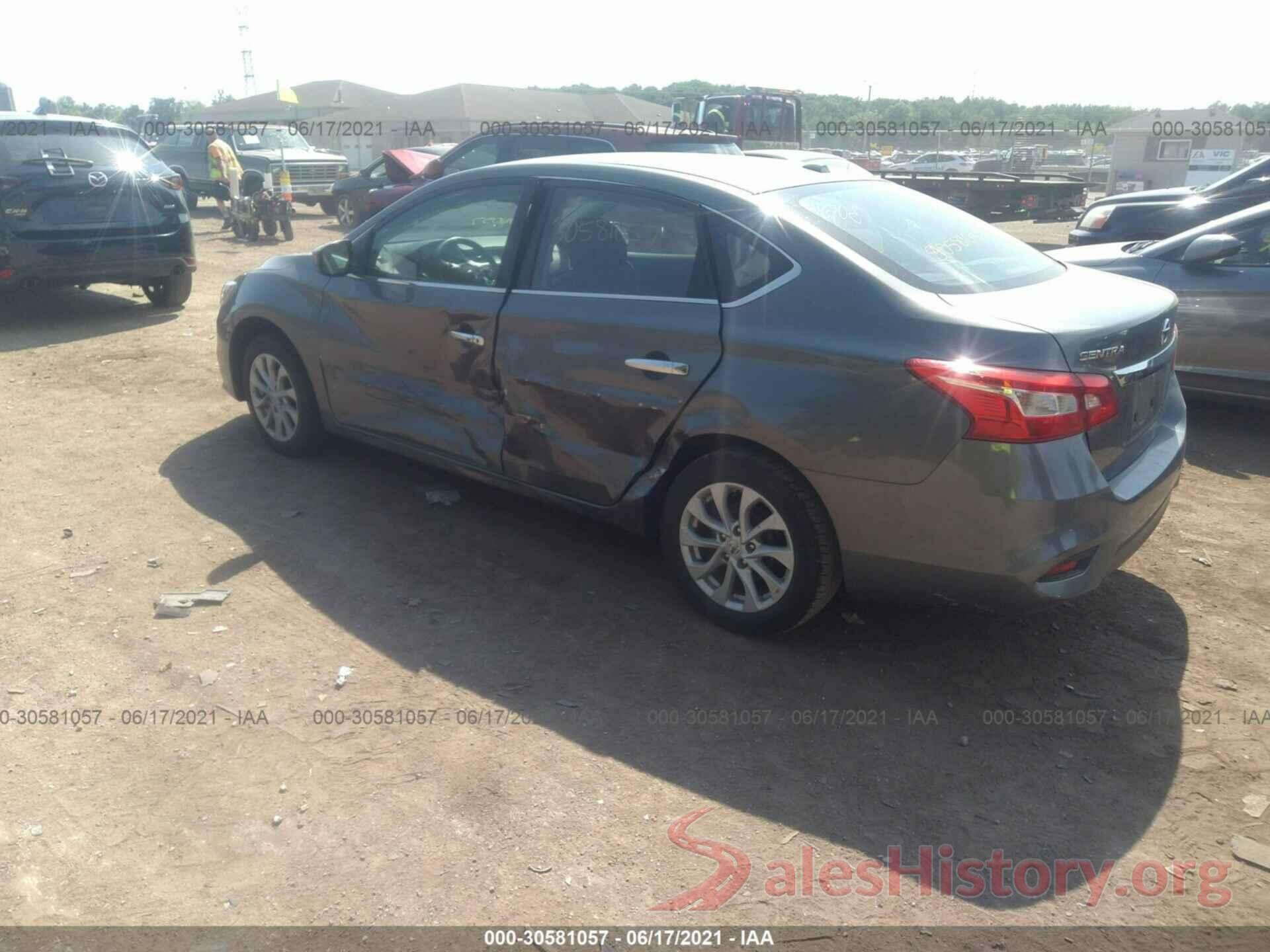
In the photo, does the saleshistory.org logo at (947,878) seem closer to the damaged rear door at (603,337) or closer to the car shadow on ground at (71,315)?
the damaged rear door at (603,337)

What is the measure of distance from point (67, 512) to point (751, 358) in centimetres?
369

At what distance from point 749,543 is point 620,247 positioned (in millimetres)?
1343

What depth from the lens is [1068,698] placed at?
141 inches

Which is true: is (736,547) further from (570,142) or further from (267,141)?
(267,141)

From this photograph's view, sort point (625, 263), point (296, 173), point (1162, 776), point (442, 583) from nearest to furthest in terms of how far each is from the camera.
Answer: point (1162, 776) → point (625, 263) → point (442, 583) → point (296, 173)

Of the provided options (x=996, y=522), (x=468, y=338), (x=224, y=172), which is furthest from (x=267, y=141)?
(x=996, y=522)

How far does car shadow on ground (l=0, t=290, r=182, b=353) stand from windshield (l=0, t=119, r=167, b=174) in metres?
1.19

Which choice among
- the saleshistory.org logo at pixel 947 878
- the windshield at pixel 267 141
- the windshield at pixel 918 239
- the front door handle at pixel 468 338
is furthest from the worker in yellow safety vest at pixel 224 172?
the saleshistory.org logo at pixel 947 878

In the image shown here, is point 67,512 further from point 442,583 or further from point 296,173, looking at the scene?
point 296,173

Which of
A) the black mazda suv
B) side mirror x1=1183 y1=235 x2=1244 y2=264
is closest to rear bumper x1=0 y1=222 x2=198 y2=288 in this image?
the black mazda suv

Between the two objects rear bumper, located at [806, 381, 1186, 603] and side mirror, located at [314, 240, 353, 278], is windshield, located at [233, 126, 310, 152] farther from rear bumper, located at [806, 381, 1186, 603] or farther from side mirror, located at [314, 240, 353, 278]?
rear bumper, located at [806, 381, 1186, 603]

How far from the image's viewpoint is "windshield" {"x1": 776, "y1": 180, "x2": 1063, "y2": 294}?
11.8ft

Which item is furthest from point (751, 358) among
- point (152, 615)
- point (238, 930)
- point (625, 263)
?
point (152, 615)

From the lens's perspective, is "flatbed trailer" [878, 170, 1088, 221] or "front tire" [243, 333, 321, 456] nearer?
"front tire" [243, 333, 321, 456]
